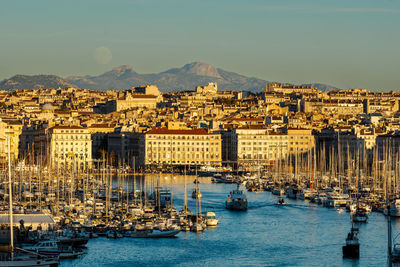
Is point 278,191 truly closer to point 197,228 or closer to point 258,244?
point 197,228

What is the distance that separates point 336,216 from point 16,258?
64.9 feet

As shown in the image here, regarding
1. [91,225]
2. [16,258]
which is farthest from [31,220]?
[16,258]

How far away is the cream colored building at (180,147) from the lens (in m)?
74.4

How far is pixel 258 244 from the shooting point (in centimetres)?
3291

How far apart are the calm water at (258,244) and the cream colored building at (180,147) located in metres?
32.6

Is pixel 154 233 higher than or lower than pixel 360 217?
lower

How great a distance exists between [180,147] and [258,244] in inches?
1677

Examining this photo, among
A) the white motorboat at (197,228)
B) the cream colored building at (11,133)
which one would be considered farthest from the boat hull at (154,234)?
the cream colored building at (11,133)

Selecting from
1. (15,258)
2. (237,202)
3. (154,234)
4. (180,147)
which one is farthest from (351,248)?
(180,147)

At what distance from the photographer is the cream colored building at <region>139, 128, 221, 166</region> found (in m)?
74.4

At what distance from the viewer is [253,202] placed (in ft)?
154

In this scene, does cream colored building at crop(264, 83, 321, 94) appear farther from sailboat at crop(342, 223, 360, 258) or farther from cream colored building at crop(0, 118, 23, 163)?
sailboat at crop(342, 223, 360, 258)

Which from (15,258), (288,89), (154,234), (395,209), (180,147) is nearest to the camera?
(15,258)

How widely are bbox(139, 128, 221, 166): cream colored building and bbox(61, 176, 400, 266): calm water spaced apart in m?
32.6
